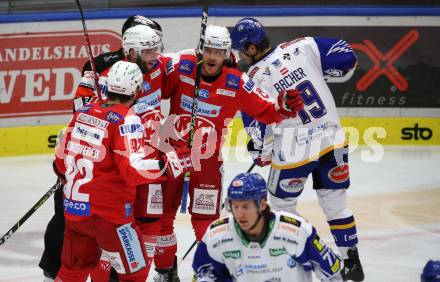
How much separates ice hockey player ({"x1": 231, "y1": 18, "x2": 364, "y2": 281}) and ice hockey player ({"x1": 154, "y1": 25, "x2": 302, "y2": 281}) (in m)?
0.17

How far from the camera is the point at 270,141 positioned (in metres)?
5.99

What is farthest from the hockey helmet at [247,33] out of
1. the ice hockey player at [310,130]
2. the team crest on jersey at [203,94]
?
the team crest on jersey at [203,94]

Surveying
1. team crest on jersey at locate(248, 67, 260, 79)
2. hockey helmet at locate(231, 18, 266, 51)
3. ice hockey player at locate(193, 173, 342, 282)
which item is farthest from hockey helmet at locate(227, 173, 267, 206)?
team crest on jersey at locate(248, 67, 260, 79)

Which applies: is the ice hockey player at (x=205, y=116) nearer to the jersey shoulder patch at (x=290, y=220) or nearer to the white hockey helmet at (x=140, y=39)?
the white hockey helmet at (x=140, y=39)

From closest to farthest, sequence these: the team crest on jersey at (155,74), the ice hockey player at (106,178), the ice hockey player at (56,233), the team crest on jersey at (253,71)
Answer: the ice hockey player at (106,178) < the ice hockey player at (56,233) < the team crest on jersey at (155,74) < the team crest on jersey at (253,71)

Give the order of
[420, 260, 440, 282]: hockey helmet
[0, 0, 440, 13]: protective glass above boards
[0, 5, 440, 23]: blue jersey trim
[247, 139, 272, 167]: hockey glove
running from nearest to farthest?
[420, 260, 440, 282]: hockey helmet, [247, 139, 272, 167]: hockey glove, [0, 5, 440, 23]: blue jersey trim, [0, 0, 440, 13]: protective glass above boards

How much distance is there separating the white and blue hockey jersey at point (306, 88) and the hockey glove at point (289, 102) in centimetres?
17

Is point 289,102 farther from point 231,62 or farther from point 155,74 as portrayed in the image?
point 155,74

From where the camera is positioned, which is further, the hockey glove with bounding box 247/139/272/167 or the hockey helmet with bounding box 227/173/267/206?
the hockey glove with bounding box 247/139/272/167

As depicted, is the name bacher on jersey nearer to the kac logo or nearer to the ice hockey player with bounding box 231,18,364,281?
the ice hockey player with bounding box 231,18,364,281

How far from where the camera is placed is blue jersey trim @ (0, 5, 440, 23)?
955 centimetres

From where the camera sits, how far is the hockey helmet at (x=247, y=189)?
395cm

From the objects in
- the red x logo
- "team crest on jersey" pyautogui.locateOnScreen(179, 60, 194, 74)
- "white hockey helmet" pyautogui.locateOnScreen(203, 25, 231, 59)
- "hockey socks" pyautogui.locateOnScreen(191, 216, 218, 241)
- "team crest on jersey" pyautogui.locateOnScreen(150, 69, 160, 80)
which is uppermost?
"white hockey helmet" pyautogui.locateOnScreen(203, 25, 231, 59)

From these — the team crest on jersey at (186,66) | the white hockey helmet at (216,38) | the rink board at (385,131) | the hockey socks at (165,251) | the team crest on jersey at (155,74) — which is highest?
the white hockey helmet at (216,38)
